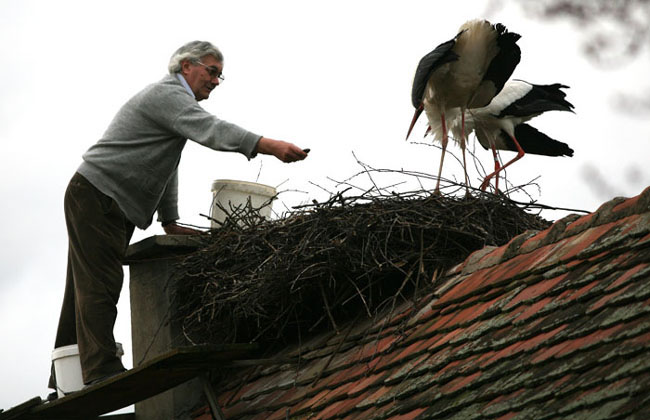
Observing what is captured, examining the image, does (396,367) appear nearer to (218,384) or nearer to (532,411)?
(532,411)

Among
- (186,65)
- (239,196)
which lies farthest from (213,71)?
(239,196)

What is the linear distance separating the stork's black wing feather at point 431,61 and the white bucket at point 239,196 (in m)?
1.93

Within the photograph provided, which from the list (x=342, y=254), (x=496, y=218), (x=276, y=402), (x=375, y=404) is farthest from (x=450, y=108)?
(x=375, y=404)

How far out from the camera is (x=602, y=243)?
11.6 feet

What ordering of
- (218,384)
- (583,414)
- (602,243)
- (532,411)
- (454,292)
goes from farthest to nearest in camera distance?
1. (218,384)
2. (454,292)
3. (602,243)
4. (532,411)
5. (583,414)

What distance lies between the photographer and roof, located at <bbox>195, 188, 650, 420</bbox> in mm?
2756

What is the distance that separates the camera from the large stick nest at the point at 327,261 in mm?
4766

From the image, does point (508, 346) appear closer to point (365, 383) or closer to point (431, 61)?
point (365, 383)

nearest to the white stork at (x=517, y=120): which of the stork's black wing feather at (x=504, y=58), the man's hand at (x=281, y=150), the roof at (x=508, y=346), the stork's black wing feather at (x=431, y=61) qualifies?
the stork's black wing feather at (x=504, y=58)

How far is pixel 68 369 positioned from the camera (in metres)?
4.96

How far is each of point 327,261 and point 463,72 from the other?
340 cm

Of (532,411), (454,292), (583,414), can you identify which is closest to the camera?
(583,414)

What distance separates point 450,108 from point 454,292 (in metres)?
4.12

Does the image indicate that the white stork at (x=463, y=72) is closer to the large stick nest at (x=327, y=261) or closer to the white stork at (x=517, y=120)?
the white stork at (x=517, y=120)
